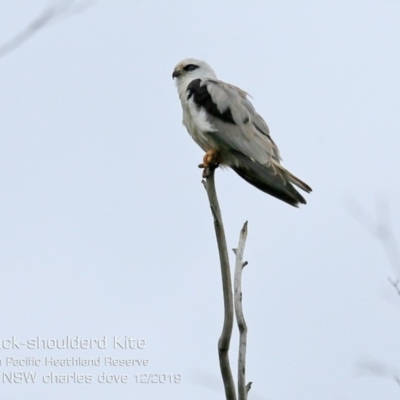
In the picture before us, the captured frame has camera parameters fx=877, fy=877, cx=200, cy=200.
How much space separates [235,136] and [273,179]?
52cm

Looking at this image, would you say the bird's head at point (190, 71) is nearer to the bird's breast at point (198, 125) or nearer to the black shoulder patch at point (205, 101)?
the black shoulder patch at point (205, 101)

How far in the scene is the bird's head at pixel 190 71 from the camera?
22.6 ft

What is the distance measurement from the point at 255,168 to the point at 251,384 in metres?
2.36

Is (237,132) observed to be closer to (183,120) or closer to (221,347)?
(183,120)

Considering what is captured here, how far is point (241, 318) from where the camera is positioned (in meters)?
3.74

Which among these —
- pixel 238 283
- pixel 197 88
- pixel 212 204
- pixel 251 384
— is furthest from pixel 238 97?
pixel 251 384

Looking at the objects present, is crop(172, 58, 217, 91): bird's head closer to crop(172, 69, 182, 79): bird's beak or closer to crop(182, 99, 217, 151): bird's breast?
crop(172, 69, 182, 79): bird's beak

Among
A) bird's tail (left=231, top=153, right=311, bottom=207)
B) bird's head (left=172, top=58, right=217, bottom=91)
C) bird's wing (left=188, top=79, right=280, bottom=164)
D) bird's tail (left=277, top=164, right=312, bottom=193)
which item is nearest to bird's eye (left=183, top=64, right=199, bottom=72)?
bird's head (left=172, top=58, right=217, bottom=91)

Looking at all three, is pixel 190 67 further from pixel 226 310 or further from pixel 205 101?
pixel 226 310

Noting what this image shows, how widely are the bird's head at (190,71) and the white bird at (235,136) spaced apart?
36cm

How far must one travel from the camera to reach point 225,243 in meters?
3.91

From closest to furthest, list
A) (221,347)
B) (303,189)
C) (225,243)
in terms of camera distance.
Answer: (221,347) < (225,243) < (303,189)

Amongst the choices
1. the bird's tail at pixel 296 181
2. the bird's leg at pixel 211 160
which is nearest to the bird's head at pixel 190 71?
the bird's leg at pixel 211 160

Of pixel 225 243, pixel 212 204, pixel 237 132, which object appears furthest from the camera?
pixel 237 132
